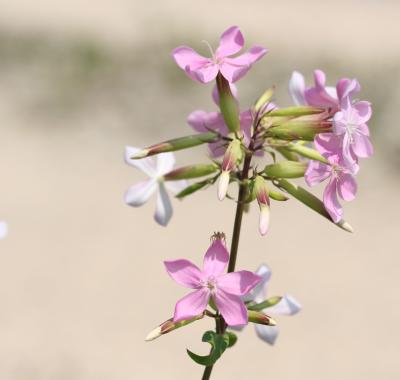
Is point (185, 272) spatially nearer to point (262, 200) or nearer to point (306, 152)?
point (262, 200)

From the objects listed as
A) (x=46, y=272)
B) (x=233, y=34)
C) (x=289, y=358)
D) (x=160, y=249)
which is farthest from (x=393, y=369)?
(x=233, y=34)

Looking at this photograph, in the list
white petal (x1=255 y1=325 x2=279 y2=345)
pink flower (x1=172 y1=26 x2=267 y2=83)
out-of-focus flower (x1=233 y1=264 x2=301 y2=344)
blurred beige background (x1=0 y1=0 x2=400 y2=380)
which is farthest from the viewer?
blurred beige background (x1=0 y1=0 x2=400 y2=380)

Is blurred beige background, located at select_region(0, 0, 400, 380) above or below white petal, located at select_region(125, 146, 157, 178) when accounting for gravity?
below

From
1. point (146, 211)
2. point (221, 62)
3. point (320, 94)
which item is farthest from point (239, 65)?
point (146, 211)

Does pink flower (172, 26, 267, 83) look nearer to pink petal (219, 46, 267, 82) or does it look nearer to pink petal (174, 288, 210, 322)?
pink petal (219, 46, 267, 82)

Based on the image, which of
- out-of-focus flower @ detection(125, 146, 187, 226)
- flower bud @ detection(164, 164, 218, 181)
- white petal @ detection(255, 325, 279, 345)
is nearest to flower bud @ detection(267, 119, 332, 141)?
flower bud @ detection(164, 164, 218, 181)

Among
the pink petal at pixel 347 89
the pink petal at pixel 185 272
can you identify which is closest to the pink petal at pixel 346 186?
the pink petal at pixel 347 89

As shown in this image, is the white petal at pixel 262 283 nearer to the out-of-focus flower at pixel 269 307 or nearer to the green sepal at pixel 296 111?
the out-of-focus flower at pixel 269 307
